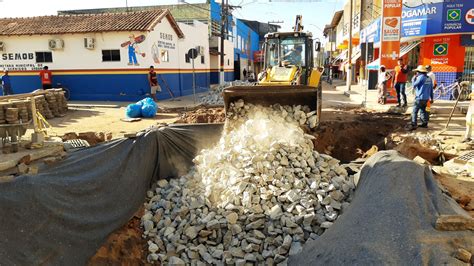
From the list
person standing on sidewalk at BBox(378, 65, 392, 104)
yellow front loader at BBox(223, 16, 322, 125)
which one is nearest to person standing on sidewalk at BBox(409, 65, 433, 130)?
yellow front loader at BBox(223, 16, 322, 125)

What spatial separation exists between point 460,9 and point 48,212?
1727 centimetres

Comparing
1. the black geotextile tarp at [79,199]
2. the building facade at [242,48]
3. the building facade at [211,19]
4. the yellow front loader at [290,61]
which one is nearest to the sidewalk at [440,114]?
the yellow front loader at [290,61]

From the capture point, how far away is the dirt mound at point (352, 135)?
390 inches

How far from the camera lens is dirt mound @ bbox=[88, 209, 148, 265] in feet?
15.6

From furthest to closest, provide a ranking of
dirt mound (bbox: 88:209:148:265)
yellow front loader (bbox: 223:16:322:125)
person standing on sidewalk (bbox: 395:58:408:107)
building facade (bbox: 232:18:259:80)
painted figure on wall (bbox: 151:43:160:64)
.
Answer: building facade (bbox: 232:18:259:80) → painted figure on wall (bbox: 151:43:160:64) → person standing on sidewalk (bbox: 395:58:408:107) → yellow front loader (bbox: 223:16:322:125) → dirt mound (bbox: 88:209:148:265)

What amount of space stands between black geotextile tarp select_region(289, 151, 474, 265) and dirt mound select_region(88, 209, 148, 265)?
7.27 ft

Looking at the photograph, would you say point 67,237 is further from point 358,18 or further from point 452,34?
point 358,18

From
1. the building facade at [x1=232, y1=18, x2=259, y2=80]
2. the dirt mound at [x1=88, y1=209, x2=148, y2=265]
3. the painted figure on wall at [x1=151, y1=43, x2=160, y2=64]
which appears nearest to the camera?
the dirt mound at [x1=88, y1=209, x2=148, y2=265]

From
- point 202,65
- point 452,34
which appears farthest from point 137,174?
point 202,65

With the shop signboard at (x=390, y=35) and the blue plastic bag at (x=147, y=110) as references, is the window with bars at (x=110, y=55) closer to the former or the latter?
the blue plastic bag at (x=147, y=110)

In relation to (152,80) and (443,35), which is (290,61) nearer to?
(152,80)

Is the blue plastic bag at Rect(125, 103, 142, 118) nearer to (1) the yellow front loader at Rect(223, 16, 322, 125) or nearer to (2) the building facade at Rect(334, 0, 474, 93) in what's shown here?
(1) the yellow front loader at Rect(223, 16, 322, 125)

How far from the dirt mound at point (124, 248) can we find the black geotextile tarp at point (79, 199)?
0.11 metres

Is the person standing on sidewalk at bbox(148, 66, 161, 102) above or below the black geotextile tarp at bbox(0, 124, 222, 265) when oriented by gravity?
above
